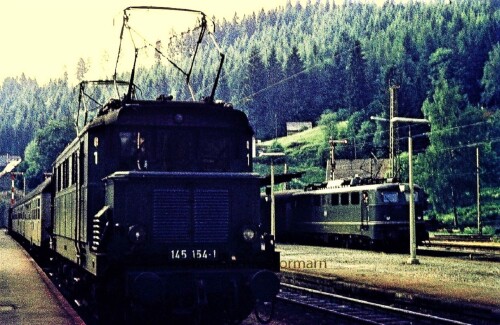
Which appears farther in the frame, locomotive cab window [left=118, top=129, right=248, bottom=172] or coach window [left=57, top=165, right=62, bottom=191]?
coach window [left=57, top=165, right=62, bottom=191]

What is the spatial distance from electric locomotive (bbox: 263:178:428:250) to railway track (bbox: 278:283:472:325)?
1750cm

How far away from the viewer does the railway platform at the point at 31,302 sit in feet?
41.9

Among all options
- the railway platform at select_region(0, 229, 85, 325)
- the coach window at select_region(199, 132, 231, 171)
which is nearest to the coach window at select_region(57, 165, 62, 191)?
the railway platform at select_region(0, 229, 85, 325)

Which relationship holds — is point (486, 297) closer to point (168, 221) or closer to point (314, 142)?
point (168, 221)

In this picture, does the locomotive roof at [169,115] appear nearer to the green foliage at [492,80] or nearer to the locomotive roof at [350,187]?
the locomotive roof at [350,187]

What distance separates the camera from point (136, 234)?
38.3 feet

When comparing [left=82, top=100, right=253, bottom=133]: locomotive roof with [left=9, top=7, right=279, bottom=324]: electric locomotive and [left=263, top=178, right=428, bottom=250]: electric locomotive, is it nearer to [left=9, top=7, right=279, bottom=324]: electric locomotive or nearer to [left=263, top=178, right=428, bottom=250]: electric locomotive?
[left=9, top=7, right=279, bottom=324]: electric locomotive

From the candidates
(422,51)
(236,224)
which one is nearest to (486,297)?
(236,224)

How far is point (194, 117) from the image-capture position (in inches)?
500

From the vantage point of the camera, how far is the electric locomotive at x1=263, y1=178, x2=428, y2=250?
121 ft

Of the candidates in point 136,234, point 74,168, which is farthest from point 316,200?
point 136,234

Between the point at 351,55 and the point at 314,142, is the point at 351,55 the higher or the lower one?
the higher one

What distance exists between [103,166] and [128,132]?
0.76 m

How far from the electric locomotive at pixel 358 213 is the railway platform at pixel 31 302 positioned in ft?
62.0
